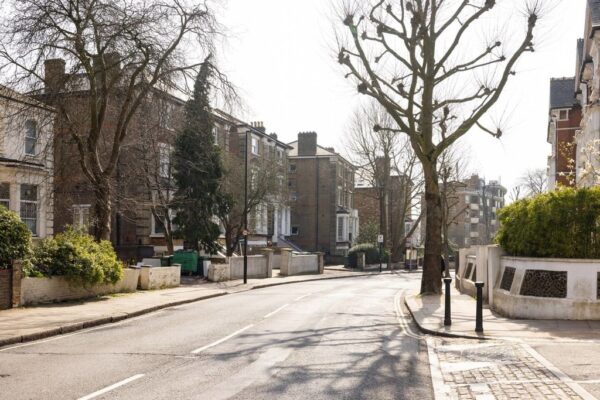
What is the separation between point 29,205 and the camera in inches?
1083

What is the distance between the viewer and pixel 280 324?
14.2 meters

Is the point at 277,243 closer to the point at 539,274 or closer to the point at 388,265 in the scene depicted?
the point at 388,265

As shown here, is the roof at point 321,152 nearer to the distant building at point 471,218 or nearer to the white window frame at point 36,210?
the white window frame at point 36,210

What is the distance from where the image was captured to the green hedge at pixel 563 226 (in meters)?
13.7

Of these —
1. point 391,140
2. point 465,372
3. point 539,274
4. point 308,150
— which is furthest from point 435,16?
point 308,150

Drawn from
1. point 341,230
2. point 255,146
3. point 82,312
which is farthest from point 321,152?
point 82,312

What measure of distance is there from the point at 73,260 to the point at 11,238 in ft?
8.62

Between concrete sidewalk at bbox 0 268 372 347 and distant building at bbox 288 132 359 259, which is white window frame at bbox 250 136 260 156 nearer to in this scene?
distant building at bbox 288 132 359 259

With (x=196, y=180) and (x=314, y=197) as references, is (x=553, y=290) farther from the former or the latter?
(x=314, y=197)

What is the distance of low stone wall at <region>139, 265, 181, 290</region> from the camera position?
24234mm

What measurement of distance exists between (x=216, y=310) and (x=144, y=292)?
6.40 metres

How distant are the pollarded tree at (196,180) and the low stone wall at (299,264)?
7.00 m

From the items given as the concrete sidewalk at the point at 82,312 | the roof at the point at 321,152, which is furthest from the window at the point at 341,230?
the concrete sidewalk at the point at 82,312

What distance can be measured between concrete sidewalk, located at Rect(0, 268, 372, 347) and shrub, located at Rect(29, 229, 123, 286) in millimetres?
799
